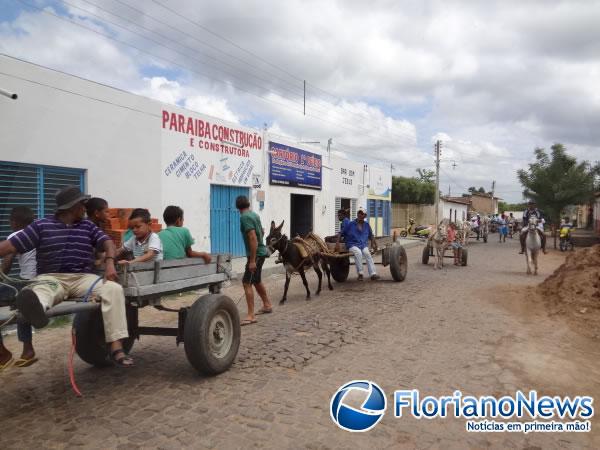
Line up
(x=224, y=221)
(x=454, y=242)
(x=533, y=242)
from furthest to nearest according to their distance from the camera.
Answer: (x=454, y=242), (x=224, y=221), (x=533, y=242)

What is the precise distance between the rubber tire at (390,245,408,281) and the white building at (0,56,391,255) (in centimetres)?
568

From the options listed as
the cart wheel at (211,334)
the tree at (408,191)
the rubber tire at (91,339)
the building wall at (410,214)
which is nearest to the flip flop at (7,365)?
the rubber tire at (91,339)

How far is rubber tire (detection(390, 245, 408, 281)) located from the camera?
1056cm

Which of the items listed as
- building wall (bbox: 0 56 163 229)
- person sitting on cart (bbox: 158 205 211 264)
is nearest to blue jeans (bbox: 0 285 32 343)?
person sitting on cart (bbox: 158 205 211 264)

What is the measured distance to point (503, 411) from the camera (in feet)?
12.7

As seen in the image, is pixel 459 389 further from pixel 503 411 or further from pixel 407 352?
pixel 407 352

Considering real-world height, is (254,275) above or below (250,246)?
below

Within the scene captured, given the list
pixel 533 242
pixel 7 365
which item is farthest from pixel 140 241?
pixel 533 242

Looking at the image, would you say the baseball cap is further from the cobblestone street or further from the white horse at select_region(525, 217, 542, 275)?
the white horse at select_region(525, 217, 542, 275)

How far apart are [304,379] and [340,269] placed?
257 inches

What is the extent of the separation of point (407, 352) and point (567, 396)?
1724mm

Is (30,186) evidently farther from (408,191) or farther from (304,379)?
(408,191)

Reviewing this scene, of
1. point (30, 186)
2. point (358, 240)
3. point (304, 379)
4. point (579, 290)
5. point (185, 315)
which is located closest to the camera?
point (304, 379)

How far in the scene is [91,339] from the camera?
472 centimetres
